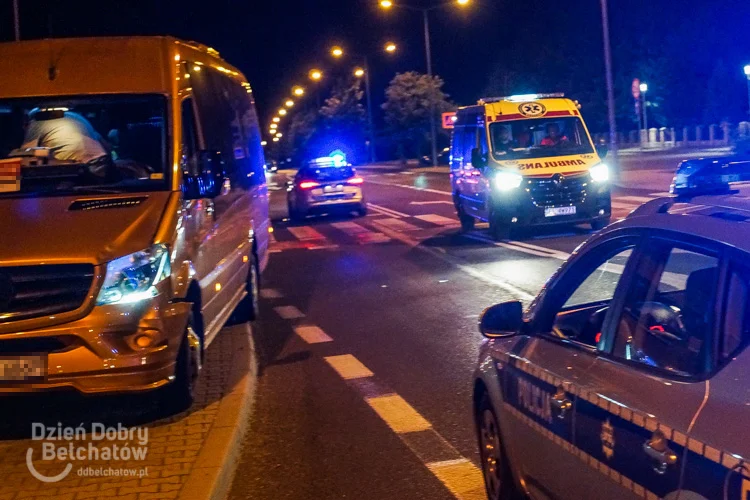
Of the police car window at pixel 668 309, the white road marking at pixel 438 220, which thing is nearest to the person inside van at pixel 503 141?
the white road marking at pixel 438 220

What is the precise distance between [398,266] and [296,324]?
4.67m

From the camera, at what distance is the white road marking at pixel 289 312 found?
37.8 ft

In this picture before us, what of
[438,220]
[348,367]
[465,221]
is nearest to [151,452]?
[348,367]

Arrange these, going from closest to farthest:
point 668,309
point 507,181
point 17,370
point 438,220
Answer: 1. point 668,309
2. point 17,370
3. point 507,181
4. point 438,220

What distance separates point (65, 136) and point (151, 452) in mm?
2832

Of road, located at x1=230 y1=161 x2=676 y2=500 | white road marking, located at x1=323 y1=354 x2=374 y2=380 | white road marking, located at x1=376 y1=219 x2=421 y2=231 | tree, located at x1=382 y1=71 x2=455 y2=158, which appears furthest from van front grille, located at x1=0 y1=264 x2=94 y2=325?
tree, located at x1=382 y1=71 x2=455 y2=158

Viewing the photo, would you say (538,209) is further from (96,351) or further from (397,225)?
(96,351)

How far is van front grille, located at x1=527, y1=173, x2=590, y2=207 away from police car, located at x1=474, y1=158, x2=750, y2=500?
1240 cm

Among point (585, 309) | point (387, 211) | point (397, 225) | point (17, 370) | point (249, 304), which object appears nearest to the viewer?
point (585, 309)

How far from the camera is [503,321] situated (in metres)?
4.49

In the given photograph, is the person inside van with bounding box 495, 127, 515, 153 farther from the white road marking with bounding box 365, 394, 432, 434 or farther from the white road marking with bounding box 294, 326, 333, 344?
the white road marking with bounding box 365, 394, 432, 434

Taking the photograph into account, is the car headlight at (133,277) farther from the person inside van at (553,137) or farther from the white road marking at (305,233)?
the white road marking at (305,233)

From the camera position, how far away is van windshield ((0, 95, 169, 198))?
24.3ft

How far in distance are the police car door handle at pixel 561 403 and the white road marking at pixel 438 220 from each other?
18.4 m
